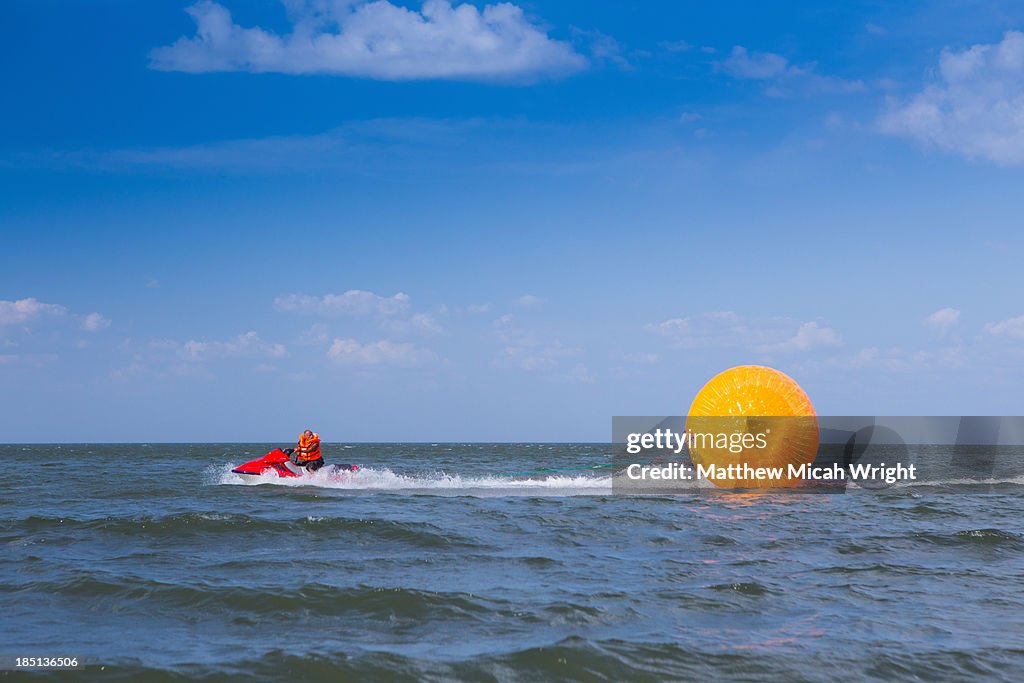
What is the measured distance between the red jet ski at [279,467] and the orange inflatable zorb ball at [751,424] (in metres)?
10.3

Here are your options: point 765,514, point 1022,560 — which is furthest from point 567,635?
point 765,514

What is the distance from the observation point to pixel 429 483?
2281 cm

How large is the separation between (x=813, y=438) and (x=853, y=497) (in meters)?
3.03

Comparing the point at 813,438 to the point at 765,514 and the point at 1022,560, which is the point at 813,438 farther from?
the point at 1022,560

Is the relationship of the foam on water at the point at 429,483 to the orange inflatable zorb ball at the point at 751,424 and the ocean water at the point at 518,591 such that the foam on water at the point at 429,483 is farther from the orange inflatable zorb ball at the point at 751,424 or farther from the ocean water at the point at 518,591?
the ocean water at the point at 518,591

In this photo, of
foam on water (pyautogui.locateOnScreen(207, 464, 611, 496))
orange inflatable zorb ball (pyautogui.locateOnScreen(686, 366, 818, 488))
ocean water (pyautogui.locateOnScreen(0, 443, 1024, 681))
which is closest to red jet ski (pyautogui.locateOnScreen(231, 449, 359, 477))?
foam on water (pyautogui.locateOnScreen(207, 464, 611, 496))

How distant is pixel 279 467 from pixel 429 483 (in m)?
4.21

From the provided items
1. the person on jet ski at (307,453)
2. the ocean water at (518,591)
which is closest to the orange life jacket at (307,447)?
the person on jet ski at (307,453)

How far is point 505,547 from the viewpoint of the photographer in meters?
11.5

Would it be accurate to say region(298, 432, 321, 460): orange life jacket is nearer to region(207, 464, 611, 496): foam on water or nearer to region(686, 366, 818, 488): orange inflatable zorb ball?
region(207, 464, 611, 496): foam on water

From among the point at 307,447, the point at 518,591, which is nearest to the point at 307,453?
the point at 307,447

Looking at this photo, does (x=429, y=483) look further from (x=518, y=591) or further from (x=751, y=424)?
(x=518, y=591)

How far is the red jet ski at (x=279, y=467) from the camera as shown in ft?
73.0

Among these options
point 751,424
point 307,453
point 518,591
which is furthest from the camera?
point 307,453
